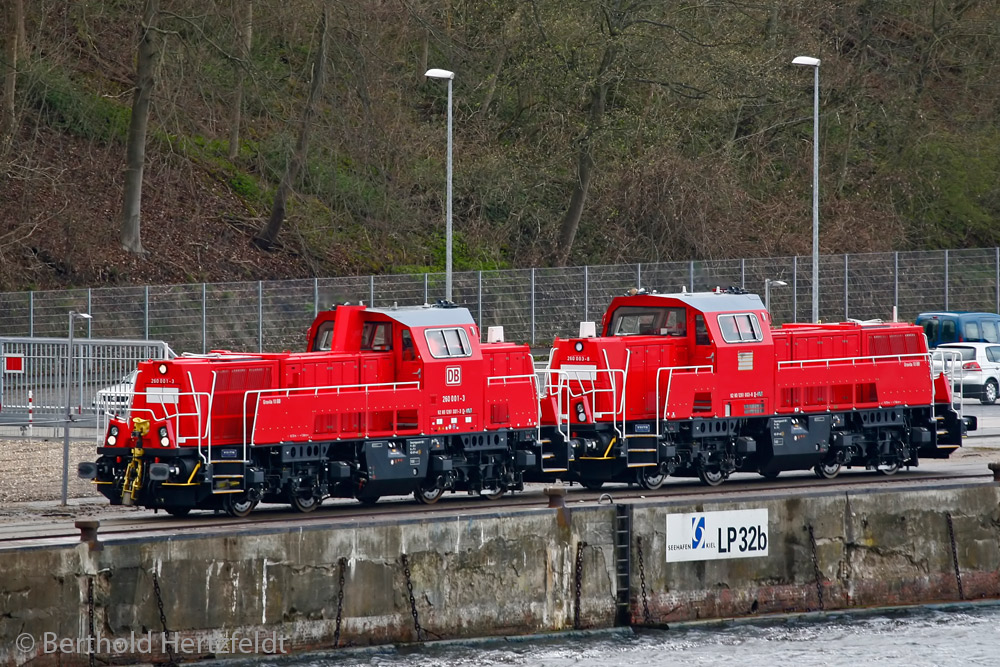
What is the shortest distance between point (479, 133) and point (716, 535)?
3554 centimetres

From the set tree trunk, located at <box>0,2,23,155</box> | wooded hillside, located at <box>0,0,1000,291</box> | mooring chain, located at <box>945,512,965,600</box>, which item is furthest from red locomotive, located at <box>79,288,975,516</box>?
tree trunk, located at <box>0,2,23,155</box>

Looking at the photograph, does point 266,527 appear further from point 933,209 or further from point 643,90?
point 933,209

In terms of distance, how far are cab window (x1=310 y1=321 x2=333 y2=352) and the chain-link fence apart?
14.7 meters

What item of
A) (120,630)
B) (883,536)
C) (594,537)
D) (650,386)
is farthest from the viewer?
(650,386)

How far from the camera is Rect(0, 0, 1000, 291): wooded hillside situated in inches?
1778

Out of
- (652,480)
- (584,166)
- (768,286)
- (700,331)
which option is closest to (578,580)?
(652,480)

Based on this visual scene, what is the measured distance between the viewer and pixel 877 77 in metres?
63.7

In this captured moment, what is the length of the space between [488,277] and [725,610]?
81.7ft

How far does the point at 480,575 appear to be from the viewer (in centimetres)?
2019

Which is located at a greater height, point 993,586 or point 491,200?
point 491,200

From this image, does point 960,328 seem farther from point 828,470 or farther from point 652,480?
point 652,480

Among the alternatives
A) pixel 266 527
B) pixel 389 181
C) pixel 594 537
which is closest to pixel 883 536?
pixel 594 537

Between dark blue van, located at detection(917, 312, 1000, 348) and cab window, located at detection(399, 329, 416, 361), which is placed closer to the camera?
cab window, located at detection(399, 329, 416, 361)

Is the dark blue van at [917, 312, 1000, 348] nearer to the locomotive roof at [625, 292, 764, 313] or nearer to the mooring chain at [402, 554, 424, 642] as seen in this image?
the locomotive roof at [625, 292, 764, 313]
